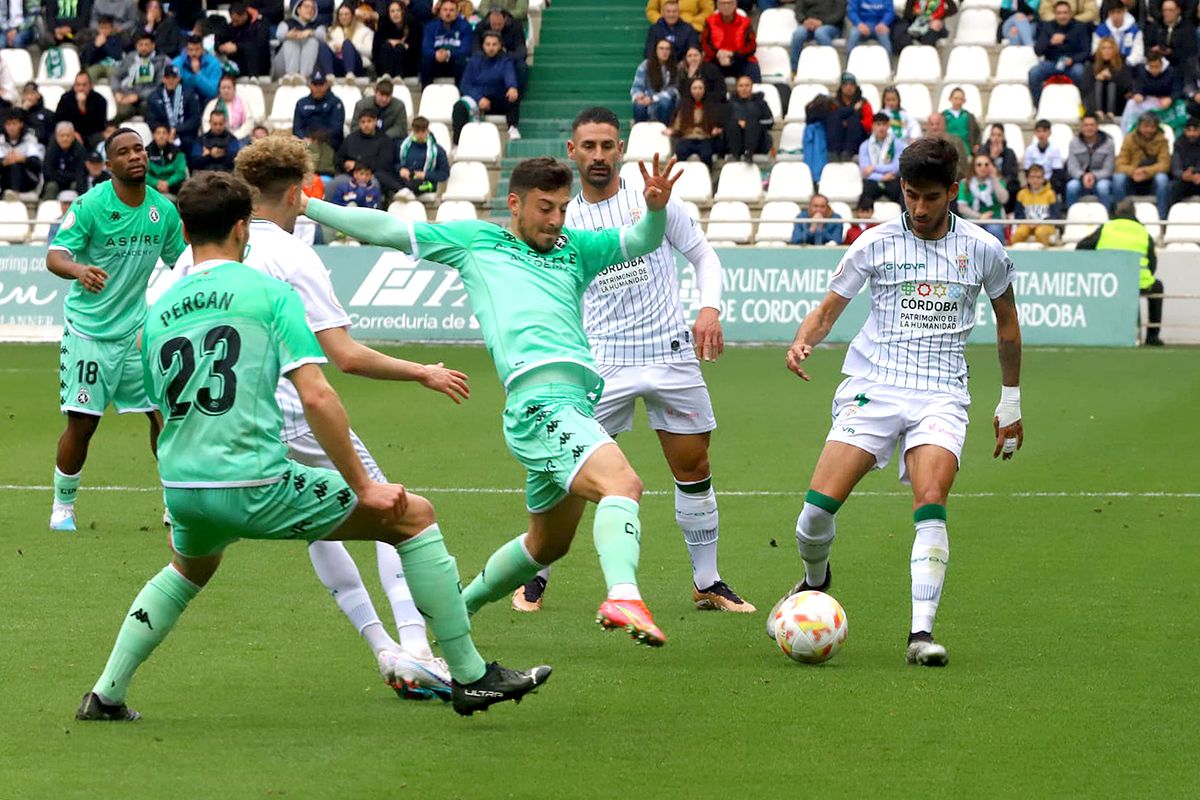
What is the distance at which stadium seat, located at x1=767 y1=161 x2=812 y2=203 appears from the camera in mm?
23953

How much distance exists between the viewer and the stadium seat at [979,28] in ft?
85.7

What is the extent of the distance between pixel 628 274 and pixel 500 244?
186 centimetres

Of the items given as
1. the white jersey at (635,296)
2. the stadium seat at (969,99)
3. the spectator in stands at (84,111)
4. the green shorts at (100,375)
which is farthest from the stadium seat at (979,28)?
the white jersey at (635,296)

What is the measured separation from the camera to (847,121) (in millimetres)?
23953

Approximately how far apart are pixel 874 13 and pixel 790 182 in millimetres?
3502

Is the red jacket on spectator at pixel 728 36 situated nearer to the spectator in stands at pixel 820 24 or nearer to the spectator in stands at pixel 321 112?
the spectator in stands at pixel 820 24

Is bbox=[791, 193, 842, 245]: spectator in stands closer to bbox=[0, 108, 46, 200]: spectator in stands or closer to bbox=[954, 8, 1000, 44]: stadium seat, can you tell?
bbox=[954, 8, 1000, 44]: stadium seat

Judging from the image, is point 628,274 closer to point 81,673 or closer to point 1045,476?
point 81,673

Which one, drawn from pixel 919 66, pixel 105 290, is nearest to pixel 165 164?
pixel 919 66

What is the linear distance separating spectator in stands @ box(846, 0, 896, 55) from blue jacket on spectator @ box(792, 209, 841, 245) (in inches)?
171

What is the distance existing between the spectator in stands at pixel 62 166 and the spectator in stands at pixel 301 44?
3.31 meters

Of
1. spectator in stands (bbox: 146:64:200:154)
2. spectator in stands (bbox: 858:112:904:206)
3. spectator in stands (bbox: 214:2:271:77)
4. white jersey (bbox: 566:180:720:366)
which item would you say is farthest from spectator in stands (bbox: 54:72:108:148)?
white jersey (bbox: 566:180:720:366)

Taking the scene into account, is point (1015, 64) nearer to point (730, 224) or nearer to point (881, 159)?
point (881, 159)

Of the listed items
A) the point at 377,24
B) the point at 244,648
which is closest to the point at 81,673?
the point at 244,648
